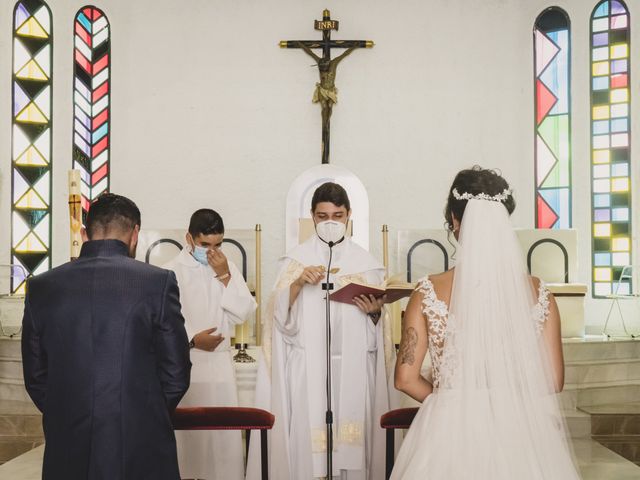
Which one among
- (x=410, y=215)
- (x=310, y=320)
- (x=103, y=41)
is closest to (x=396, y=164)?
(x=410, y=215)

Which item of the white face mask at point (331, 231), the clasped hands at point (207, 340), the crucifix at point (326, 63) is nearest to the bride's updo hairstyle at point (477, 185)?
the white face mask at point (331, 231)

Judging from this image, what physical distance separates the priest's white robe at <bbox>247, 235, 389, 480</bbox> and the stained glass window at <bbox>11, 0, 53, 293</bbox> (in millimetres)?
5713

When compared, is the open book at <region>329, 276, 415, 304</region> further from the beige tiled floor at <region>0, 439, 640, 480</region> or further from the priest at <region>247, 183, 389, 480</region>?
the beige tiled floor at <region>0, 439, 640, 480</region>

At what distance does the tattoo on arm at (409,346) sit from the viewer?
2863 mm

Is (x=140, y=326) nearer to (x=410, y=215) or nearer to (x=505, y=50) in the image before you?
(x=410, y=215)

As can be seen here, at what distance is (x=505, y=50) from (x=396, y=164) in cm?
200

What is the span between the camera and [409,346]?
2869 mm

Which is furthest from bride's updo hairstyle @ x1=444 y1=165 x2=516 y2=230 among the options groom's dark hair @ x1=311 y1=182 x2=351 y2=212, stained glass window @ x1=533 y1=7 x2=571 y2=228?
stained glass window @ x1=533 y1=7 x2=571 y2=228

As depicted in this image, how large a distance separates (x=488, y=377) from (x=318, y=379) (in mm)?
1561

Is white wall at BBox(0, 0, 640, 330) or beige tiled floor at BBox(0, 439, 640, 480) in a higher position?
white wall at BBox(0, 0, 640, 330)

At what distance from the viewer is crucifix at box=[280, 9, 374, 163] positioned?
9023 mm

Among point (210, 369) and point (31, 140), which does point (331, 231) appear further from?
point (31, 140)

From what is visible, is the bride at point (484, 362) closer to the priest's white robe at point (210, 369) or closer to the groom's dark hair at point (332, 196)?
the groom's dark hair at point (332, 196)

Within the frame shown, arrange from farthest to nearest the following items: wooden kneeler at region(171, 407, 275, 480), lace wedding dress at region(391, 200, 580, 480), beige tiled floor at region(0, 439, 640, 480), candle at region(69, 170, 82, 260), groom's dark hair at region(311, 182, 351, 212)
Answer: beige tiled floor at region(0, 439, 640, 480), candle at region(69, 170, 82, 260), groom's dark hair at region(311, 182, 351, 212), wooden kneeler at region(171, 407, 275, 480), lace wedding dress at region(391, 200, 580, 480)
